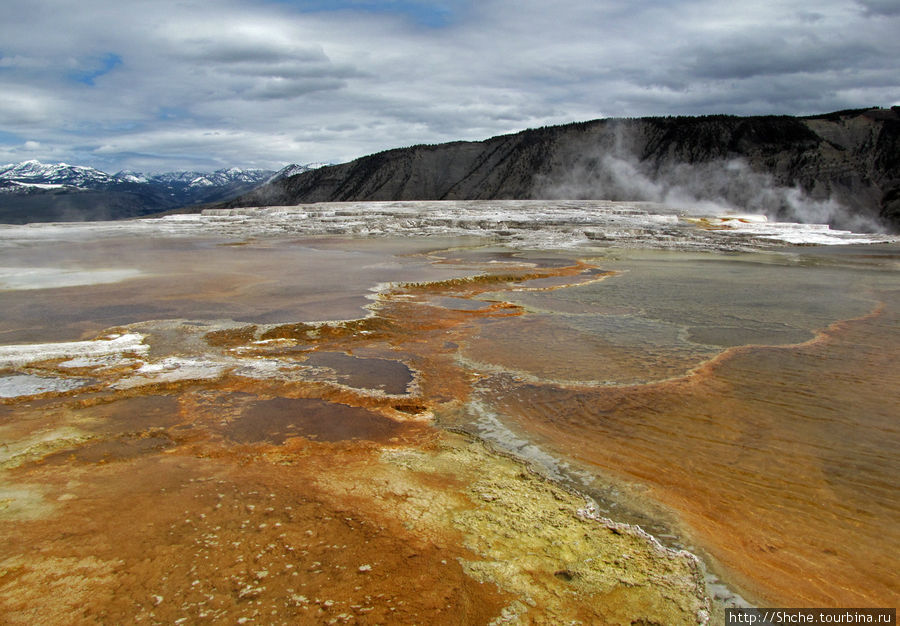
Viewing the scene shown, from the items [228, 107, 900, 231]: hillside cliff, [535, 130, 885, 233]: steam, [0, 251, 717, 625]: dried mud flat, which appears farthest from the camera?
[228, 107, 900, 231]: hillside cliff

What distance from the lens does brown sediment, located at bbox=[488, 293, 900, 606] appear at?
2.88 m

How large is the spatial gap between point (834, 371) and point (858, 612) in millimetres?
4003

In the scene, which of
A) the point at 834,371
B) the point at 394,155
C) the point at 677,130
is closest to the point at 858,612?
the point at 834,371

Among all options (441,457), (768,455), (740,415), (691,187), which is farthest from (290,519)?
(691,187)

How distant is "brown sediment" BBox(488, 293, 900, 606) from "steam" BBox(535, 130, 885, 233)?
1328 inches

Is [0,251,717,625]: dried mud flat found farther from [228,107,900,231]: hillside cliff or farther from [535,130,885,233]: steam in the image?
[228,107,900,231]: hillside cliff

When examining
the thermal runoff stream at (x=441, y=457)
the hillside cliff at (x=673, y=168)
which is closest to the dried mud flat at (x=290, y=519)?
the thermal runoff stream at (x=441, y=457)

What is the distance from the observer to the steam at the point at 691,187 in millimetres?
41281

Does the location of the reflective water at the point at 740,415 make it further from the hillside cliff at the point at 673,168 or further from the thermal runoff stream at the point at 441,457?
the hillside cliff at the point at 673,168

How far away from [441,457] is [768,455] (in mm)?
2327

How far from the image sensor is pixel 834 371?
5.89 meters

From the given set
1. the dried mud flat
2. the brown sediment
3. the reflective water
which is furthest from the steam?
the dried mud flat

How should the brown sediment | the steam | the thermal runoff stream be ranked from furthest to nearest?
the steam < the brown sediment < the thermal runoff stream

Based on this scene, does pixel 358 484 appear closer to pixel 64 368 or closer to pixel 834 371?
pixel 64 368
